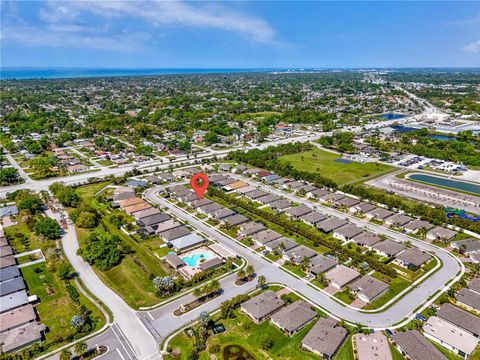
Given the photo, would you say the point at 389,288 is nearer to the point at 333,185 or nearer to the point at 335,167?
the point at 333,185

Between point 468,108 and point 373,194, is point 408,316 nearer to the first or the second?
point 373,194

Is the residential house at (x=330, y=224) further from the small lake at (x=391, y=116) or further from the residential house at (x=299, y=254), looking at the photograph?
the small lake at (x=391, y=116)

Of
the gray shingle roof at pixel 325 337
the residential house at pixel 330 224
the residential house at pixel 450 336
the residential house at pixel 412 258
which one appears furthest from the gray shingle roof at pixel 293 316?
the residential house at pixel 330 224

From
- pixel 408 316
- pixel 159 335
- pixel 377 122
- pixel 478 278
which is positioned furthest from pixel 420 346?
pixel 377 122

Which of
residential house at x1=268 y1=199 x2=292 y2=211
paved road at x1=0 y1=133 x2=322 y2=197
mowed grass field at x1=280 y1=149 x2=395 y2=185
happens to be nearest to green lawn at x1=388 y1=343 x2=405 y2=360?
residential house at x1=268 y1=199 x2=292 y2=211

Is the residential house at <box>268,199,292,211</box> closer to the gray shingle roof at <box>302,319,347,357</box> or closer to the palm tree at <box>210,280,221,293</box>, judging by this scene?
the palm tree at <box>210,280,221,293</box>
